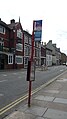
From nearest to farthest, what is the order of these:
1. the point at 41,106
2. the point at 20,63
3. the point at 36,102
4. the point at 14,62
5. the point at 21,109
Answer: the point at 21,109 < the point at 41,106 < the point at 36,102 < the point at 14,62 < the point at 20,63

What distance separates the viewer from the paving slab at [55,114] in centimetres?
683

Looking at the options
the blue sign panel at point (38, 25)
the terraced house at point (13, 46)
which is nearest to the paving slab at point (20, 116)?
the blue sign panel at point (38, 25)

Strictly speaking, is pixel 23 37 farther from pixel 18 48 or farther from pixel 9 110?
pixel 9 110

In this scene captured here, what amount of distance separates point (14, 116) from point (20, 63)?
44753 millimetres

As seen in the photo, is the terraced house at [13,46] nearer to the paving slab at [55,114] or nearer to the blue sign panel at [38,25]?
the blue sign panel at [38,25]

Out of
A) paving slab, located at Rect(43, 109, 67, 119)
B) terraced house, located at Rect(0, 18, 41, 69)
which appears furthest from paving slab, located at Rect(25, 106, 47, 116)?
terraced house, located at Rect(0, 18, 41, 69)

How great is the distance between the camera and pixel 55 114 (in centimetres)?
715

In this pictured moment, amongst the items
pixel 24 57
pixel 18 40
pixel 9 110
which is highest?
pixel 18 40

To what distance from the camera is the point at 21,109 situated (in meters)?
7.69

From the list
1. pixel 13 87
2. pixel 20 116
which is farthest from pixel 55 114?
pixel 13 87

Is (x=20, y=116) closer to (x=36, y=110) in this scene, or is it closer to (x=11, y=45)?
(x=36, y=110)

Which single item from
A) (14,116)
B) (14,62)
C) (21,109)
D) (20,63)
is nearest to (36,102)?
(21,109)

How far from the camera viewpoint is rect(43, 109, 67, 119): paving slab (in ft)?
22.4

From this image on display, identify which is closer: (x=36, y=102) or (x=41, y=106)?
(x=41, y=106)
